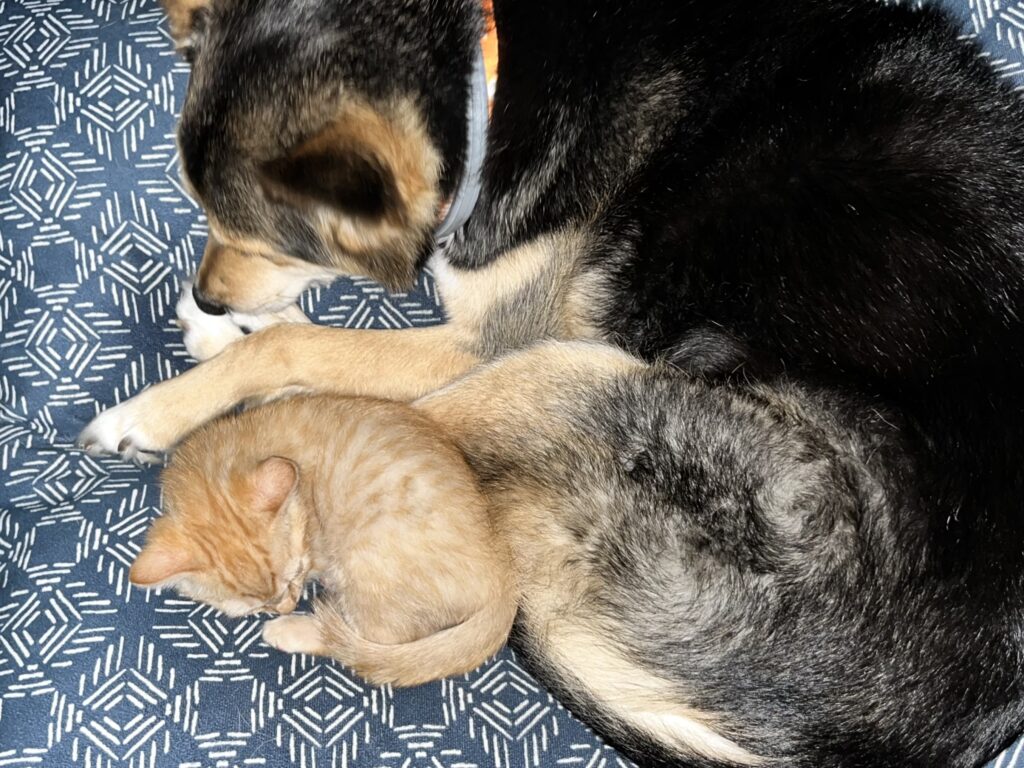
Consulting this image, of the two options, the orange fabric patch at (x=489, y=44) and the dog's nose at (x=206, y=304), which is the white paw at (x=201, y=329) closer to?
the dog's nose at (x=206, y=304)

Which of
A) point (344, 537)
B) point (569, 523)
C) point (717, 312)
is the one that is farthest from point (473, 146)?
point (344, 537)

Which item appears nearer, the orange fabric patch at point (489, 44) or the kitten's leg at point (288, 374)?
the orange fabric patch at point (489, 44)

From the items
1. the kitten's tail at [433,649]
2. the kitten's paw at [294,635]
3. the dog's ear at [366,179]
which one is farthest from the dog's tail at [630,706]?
the dog's ear at [366,179]

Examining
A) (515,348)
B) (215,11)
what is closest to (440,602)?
(515,348)

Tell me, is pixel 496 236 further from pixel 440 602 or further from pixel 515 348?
pixel 440 602

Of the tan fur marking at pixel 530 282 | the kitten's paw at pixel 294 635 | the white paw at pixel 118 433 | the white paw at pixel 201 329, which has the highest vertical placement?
the tan fur marking at pixel 530 282

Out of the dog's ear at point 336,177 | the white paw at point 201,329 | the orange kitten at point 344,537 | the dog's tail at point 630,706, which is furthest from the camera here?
the white paw at point 201,329
